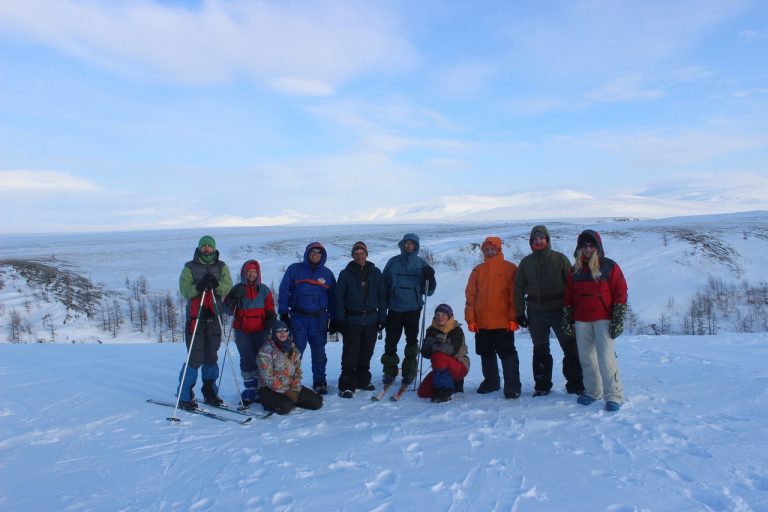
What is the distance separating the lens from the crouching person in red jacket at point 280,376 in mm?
5676

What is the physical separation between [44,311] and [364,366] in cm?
2441

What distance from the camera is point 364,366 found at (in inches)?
260

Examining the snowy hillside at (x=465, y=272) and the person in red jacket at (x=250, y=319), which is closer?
the person in red jacket at (x=250, y=319)

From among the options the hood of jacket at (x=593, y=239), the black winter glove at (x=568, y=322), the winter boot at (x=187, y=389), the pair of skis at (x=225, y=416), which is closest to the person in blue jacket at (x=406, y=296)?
the black winter glove at (x=568, y=322)

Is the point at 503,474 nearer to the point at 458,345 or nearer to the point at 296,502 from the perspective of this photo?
the point at 296,502

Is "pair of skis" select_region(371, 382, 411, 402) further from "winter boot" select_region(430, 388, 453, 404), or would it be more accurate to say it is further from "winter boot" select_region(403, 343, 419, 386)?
"winter boot" select_region(430, 388, 453, 404)

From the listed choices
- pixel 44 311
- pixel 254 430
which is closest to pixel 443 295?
pixel 44 311

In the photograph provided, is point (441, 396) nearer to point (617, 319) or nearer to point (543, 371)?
point (543, 371)

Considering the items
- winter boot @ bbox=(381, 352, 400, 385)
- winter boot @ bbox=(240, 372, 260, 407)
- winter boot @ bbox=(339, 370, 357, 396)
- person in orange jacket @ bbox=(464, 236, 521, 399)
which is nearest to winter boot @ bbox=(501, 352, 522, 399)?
person in orange jacket @ bbox=(464, 236, 521, 399)

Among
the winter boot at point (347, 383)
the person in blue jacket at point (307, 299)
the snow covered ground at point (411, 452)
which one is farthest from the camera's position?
the winter boot at point (347, 383)

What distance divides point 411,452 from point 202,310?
2.93m

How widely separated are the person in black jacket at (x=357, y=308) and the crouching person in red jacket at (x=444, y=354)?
2.46 ft

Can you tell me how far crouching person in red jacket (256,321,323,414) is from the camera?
5676 mm

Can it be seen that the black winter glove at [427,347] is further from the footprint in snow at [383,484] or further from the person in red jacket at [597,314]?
the footprint in snow at [383,484]
